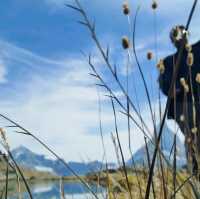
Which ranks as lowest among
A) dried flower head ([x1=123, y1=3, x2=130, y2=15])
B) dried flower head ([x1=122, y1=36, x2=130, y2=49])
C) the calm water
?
the calm water

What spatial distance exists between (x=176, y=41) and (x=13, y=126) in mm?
498

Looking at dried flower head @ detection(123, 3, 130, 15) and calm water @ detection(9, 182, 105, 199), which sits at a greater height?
dried flower head @ detection(123, 3, 130, 15)

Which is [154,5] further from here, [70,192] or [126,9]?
[70,192]

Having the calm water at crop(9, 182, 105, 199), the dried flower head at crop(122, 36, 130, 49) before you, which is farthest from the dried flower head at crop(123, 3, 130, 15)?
the calm water at crop(9, 182, 105, 199)

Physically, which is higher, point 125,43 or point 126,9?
point 126,9

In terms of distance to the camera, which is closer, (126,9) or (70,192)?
(126,9)

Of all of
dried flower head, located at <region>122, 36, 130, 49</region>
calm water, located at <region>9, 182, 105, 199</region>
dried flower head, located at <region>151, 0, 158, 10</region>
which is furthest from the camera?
calm water, located at <region>9, 182, 105, 199</region>

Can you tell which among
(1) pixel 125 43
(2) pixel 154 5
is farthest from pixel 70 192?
(1) pixel 125 43

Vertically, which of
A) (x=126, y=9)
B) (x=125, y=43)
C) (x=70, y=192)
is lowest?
(x=70, y=192)

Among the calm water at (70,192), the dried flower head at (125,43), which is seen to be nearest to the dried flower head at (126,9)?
the dried flower head at (125,43)

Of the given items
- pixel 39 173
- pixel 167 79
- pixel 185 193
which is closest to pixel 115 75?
pixel 185 193

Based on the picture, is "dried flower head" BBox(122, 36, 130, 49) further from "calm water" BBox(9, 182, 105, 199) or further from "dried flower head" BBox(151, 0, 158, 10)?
"calm water" BBox(9, 182, 105, 199)

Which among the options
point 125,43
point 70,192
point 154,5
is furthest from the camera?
point 70,192

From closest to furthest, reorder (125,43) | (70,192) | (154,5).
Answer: (125,43)
(154,5)
(70,192)
